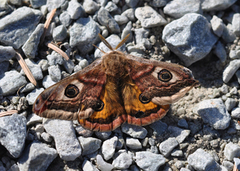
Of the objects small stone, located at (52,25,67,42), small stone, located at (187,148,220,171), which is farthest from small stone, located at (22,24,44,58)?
small stone, located at (187,148,220,171)

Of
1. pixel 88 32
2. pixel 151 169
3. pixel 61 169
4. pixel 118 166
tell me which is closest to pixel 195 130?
pixel 151 169

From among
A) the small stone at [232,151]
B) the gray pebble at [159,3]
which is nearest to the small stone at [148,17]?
the gray pebble at [159,3]

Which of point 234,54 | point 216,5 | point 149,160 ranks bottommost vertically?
point 149,160

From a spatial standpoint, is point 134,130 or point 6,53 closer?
point 134,130

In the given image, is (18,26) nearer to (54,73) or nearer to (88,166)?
(54,73)

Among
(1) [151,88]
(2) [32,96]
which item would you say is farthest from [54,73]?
(1) [151,88]

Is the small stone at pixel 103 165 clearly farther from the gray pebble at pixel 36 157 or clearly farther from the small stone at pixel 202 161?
the small stone at pixel 202 161
